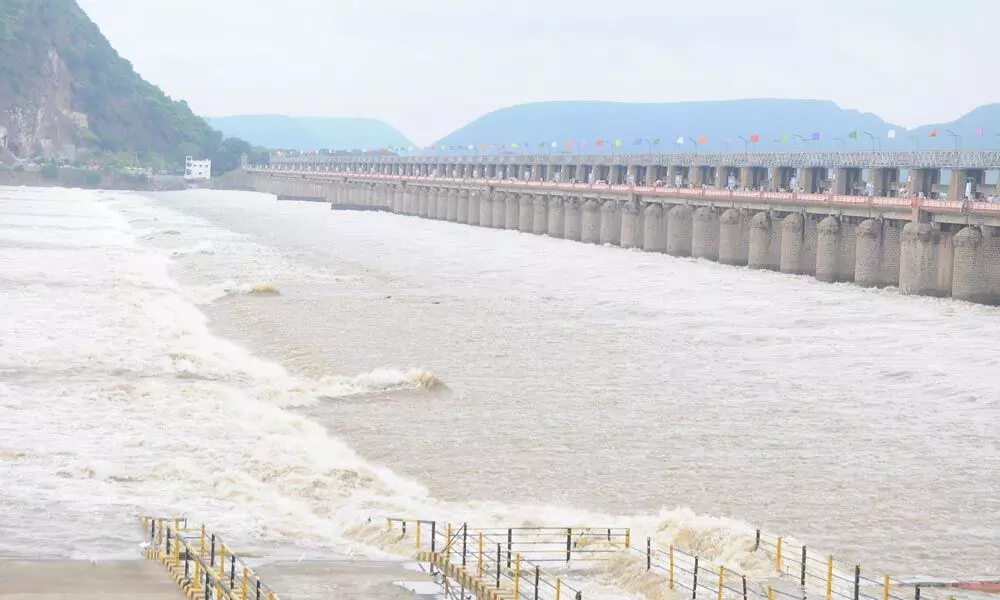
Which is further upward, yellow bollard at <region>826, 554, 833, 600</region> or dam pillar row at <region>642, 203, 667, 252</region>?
dam pillar row at <region>642, 203, 667, 252</region>

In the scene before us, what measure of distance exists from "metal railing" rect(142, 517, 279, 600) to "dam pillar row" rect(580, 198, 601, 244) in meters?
103

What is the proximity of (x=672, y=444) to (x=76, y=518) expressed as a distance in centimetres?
1429

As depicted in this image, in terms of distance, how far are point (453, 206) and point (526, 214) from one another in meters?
32.1

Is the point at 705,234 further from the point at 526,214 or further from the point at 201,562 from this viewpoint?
the point at 201,562

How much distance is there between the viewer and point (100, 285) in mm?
73438

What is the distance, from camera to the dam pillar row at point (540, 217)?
14500 cm

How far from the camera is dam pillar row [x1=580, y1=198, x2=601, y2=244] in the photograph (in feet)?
420

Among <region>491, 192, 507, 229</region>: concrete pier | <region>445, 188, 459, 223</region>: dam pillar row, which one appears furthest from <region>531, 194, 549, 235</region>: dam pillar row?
<region>445, 188, 459, 223</region>: dam pillar row

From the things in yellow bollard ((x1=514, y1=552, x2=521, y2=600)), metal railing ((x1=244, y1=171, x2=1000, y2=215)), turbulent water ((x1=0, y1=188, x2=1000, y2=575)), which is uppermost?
metal railing ((x1=244, y1=171, x2=1000, y2=215))

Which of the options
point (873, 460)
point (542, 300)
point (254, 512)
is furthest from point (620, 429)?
point (542, 300)

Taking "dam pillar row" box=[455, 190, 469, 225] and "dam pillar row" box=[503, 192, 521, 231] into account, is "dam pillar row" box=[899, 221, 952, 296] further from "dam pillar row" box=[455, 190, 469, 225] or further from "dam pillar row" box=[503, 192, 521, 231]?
"dam pillar row" box=[455, 190, 469, 225]

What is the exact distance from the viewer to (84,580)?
2181 centimetres

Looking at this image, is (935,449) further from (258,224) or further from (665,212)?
(258,224)

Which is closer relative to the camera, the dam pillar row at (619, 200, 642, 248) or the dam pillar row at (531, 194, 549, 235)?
the dam pillar row at (619, 200, 642, 248)
